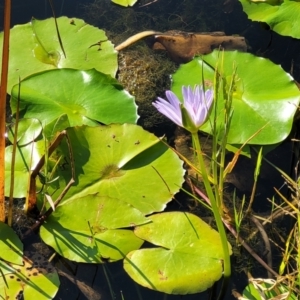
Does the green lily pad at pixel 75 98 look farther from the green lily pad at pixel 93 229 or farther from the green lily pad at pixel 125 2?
the green lily pad at pixel 125 2

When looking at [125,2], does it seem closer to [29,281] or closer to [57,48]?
[57,48]

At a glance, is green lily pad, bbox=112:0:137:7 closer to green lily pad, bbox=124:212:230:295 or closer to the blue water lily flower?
green lily pad, bbox=124:212:230:295

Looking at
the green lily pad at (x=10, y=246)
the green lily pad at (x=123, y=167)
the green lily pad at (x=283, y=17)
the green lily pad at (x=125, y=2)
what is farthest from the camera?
the green lily pad at (x=125, y=2)

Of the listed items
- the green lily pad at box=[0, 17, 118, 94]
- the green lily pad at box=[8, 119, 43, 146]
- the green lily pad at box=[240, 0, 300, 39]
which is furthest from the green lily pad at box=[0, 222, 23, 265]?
the green lily pad at box=[240, 0, 300, 39]

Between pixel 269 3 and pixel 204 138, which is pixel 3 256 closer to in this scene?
pixel 204 138

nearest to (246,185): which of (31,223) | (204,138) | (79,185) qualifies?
(204,138)

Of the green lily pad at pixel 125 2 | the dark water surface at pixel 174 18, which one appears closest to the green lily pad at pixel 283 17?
the dark water surface at pixel 174 18

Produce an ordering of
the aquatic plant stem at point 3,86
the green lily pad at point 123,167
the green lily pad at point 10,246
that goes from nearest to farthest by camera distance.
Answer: the aquatic plant stem at point 3,86 → the green lily pad at point 10,246 → the green lily pad at point 123,167
